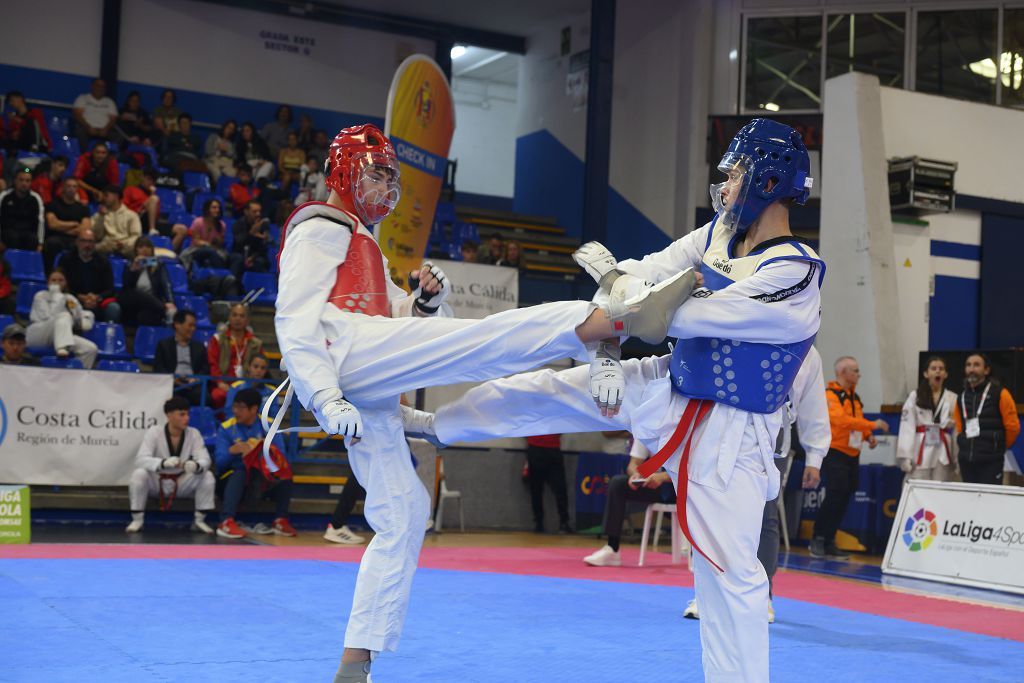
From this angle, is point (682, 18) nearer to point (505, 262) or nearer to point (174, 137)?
point (505, 262)

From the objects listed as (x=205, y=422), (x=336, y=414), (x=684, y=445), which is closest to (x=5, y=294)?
(x=205, y=422)

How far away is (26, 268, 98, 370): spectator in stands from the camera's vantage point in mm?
10102

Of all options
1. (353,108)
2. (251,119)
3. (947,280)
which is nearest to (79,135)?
(251,119)

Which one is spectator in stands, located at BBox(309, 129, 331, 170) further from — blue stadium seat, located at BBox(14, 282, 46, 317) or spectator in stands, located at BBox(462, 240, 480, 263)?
blue stadium seat, located at BBox(14, 282, 46, 317)

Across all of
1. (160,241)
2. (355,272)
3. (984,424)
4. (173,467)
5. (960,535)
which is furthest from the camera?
(160,241)

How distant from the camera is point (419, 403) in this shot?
11.1m

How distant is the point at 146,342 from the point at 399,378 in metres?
8.42

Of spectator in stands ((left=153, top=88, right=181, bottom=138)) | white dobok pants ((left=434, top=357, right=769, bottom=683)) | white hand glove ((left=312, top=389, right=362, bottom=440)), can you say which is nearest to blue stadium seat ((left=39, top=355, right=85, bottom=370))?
spectator in stands ((left=153, top=88, right=181, bottom=138))

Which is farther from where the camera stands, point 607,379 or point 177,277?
point 177,277

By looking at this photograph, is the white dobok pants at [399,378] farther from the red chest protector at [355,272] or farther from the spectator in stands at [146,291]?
the spectator in stands at [146,291]

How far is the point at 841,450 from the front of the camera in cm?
1035

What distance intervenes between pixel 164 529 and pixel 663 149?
36.6ft

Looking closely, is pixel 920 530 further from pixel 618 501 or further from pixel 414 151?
pixel 414 151

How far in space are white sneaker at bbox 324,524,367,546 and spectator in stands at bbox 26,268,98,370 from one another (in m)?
2.97
